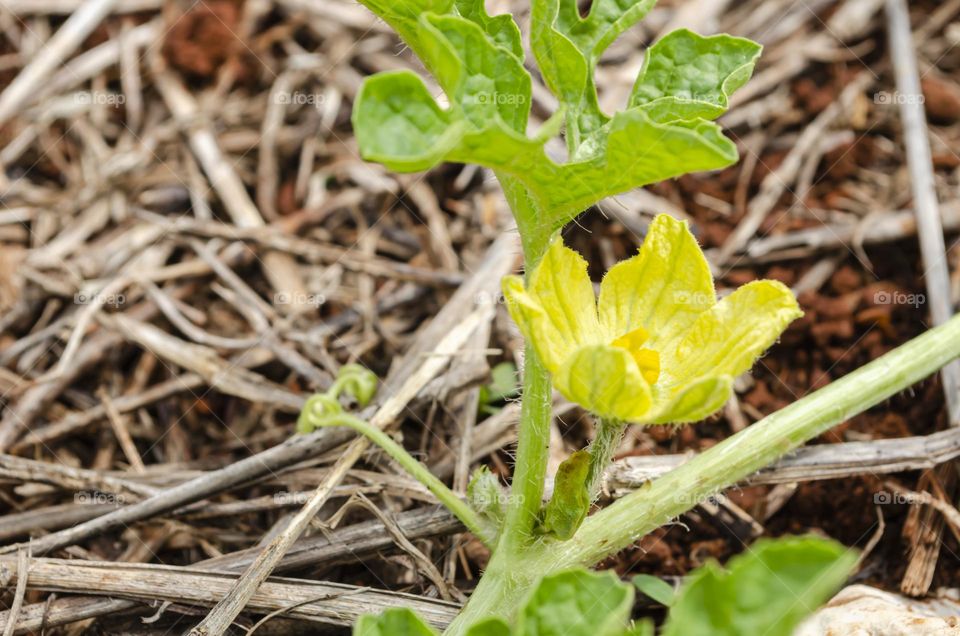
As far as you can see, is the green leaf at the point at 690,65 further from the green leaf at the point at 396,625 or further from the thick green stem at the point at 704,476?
the green leaf at the point at 396,625

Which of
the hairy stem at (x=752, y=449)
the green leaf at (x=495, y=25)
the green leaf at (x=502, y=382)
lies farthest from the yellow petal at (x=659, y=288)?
the green leaf at (x=502, y=382)

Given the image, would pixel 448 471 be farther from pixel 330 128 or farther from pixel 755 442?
pixel 330 128

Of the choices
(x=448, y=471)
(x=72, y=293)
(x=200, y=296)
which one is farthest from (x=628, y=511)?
(x=72, y=293)

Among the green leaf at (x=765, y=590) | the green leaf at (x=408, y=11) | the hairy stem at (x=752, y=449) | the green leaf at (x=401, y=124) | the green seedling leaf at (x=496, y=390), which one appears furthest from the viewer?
the green seedling leaf at (x=496, y=390)

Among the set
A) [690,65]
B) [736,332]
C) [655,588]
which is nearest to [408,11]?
[690,65]

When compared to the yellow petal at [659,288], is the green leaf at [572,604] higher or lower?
lower

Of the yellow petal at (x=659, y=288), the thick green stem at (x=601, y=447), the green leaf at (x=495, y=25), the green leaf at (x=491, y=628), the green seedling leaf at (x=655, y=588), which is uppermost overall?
the green leaf at (x=495, y=25)

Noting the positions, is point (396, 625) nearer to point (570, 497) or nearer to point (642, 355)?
point (570, 497)

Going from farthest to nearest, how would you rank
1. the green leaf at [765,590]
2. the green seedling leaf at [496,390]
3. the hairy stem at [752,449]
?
1. the green seedling leaf at [496,390]
2. the hairy stem at [752,449]
3. the green leaf at [765,590]
